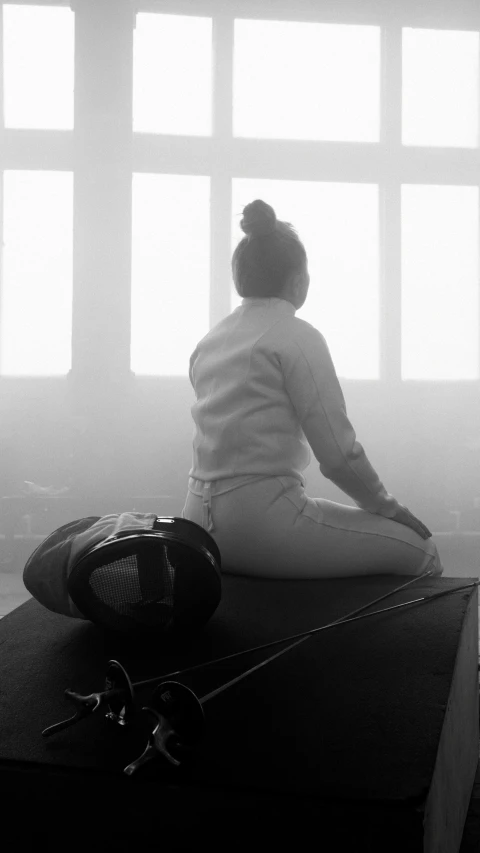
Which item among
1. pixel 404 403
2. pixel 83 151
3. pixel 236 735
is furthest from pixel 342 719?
pixel 83 151

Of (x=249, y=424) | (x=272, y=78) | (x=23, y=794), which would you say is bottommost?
(x=23, y=794)

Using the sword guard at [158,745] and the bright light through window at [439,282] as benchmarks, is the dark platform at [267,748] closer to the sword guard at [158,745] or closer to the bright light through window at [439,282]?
the sword guard at [158,745]

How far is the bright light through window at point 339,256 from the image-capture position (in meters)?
4.36

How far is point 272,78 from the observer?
435 centimetres

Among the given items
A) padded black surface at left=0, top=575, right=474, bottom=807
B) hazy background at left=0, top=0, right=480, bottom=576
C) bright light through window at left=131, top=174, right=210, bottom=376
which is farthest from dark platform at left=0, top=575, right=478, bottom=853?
bright light through window at left=131, top=174, right=210, bottom=376

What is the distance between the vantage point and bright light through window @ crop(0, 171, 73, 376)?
4250 millimetres

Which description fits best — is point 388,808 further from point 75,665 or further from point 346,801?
point 75,665

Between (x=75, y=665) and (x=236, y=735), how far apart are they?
32 cm

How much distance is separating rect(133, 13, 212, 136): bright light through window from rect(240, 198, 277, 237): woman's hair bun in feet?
9.46

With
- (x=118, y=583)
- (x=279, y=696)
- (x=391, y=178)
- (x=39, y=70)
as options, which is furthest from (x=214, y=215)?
(x=279, y=696)

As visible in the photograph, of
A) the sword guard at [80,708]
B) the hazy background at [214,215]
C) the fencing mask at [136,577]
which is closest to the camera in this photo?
the sword guard at [80,708]

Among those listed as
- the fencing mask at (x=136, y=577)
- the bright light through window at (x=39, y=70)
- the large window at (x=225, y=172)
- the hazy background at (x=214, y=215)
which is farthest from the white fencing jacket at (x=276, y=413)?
the bright light through window at (x=39, y=70)

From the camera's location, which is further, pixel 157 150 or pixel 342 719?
pixel 157 150

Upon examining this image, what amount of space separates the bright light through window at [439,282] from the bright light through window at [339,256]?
0.59 ft
